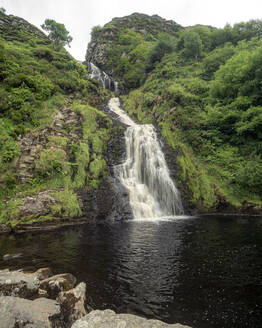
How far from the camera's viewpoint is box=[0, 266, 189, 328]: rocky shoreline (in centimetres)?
298

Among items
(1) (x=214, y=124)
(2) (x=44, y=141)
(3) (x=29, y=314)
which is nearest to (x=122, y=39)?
(1) (x=214, y=124)

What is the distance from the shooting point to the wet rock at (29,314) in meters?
3.02

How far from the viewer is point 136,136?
840 inches

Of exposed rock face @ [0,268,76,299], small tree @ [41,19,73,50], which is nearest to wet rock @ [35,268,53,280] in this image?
exposed rock face @ [0,268,76,299]

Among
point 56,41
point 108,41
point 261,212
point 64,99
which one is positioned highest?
point 108,41

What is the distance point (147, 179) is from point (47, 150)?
9.56 metres

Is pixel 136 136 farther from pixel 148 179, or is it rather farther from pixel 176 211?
pixel 176 211

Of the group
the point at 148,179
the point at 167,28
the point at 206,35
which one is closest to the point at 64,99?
the point at 148,179

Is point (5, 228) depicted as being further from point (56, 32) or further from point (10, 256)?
point (56, 32)

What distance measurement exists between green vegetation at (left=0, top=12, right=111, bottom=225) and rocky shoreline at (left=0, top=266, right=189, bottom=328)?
319 inches

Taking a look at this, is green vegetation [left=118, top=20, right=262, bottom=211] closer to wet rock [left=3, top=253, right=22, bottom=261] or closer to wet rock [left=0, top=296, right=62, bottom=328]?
wet rock [left=3, top=253, right=22, bottom=261]

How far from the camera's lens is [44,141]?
50.6ft

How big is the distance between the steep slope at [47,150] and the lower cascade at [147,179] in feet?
7.20

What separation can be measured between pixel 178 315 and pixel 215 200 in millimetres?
13221
